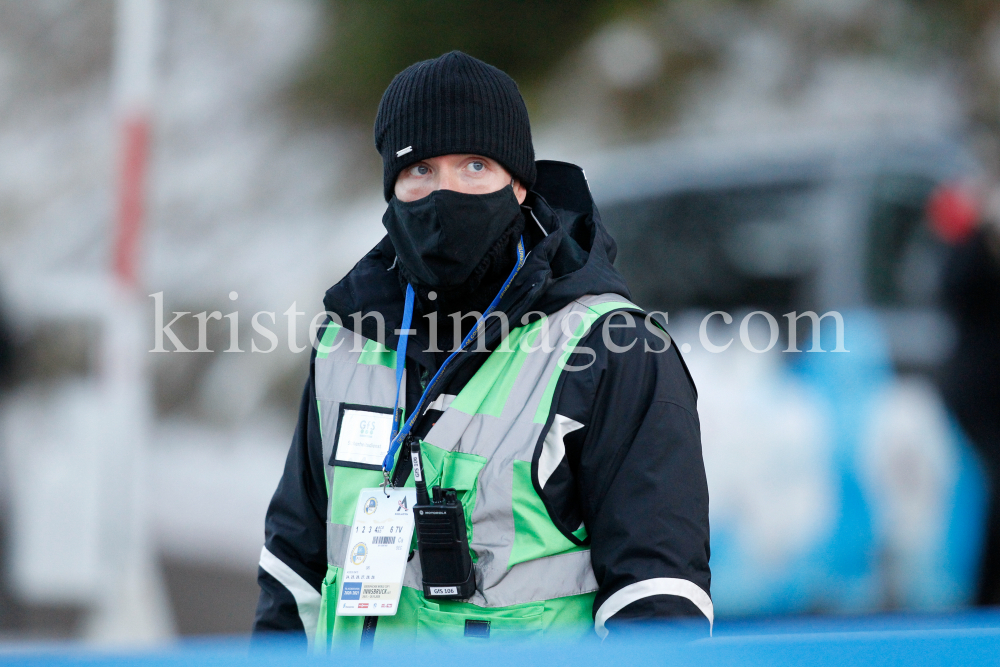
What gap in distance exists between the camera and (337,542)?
156 cm

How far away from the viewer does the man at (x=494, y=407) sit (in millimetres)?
1366

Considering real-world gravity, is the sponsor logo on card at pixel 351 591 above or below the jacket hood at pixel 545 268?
below

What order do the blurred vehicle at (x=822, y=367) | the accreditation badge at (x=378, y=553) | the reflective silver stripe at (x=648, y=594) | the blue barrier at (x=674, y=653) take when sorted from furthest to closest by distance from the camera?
the blurred vehicle at (x=822, y=367), the accreditation badge at (x=378, y=553), the reflective silver stripe at (x=648, y=594), the blue barrier at (x=674, y=653)

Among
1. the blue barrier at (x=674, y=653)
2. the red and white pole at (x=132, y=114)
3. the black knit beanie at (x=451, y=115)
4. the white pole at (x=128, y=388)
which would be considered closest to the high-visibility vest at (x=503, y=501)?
the black knit beanie at (x=451, y=115)

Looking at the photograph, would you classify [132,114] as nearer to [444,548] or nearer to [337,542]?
[337,542]

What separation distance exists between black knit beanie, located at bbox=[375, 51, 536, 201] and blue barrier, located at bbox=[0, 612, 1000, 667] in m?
0.87

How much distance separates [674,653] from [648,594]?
458mm

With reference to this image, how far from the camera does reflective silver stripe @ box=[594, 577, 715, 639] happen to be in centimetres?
132

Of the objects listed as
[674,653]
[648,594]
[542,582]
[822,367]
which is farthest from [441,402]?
[822,367]

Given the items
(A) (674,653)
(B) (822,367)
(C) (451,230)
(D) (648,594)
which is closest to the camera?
(A) (674,653)

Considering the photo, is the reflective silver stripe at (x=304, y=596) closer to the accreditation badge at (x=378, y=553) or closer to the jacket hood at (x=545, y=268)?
the accreditation badge at (x=378, y=553)

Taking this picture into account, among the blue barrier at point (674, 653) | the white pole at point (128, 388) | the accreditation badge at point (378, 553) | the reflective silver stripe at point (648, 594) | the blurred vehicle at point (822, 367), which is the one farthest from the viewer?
the blurred vehicle at point (822, 367)

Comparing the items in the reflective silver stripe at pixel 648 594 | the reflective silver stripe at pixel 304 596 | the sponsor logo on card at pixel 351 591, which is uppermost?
the reflective silver stripe at pixel 648 594

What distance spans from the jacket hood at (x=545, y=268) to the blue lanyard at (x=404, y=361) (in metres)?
0.01
